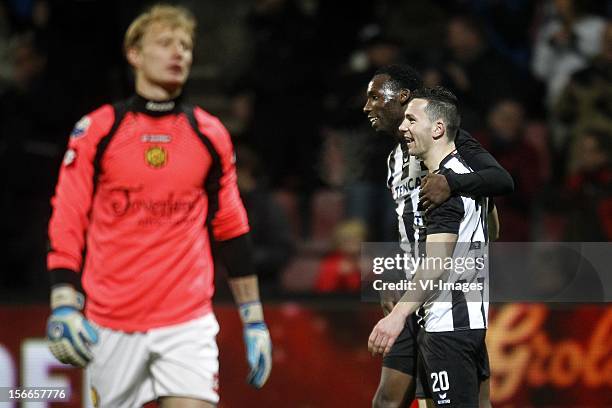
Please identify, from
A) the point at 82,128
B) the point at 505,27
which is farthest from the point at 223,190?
the point at 505,27

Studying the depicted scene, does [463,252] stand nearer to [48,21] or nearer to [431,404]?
[431,404]

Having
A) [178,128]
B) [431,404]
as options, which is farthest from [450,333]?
[178,128]

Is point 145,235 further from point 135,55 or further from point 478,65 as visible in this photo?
point 478,65

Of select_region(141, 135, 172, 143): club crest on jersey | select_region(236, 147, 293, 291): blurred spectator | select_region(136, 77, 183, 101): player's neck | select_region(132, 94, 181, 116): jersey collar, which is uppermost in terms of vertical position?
select_region(136, 77, 183, 101): player's neck

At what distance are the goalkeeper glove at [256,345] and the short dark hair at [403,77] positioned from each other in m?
1.21

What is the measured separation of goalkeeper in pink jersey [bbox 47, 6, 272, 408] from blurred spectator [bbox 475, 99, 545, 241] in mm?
3782

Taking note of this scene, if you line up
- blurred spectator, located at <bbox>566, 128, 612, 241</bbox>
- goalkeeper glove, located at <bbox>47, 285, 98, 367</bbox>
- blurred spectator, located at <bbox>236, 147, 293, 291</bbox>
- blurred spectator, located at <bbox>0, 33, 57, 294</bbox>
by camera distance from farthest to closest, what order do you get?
1. blurred spectator, located at <bbox>0, 33, 57, 294</bbox>
2. blurred spectator, located at <bbox>236, 147, 293, 291</bbox>
3. blurred spectator, located at <bbox>566, 128, 612, 241</bbox>
4. goalkeeper glove, located at <bbox>47, 285, 98, 367</bbox>

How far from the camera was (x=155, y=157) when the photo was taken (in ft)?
17.7

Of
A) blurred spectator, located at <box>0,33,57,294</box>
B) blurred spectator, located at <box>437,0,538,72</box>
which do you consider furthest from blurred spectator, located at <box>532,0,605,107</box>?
blurred spectator, located at <box>0,33,57,294</box>

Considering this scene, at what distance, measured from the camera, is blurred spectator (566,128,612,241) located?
852 cm

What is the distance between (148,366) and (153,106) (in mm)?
1132

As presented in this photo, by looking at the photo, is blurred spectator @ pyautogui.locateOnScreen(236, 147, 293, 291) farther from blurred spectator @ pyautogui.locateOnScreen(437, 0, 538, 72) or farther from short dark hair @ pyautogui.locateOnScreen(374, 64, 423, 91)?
short dark hair @ pyautogui.locateOnScreen(374, 64, 423, 91)

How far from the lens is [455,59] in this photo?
959cm

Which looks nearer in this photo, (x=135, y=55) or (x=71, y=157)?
(x=71, y=157)
